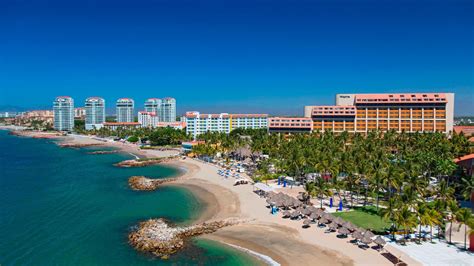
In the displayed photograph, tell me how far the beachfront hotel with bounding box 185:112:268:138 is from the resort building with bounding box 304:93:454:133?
45175mm

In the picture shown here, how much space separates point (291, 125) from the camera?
4754 inches

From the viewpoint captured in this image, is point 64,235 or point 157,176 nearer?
point 64,235

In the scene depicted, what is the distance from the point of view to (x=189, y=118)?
149750 mm

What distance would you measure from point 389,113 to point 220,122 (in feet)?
233

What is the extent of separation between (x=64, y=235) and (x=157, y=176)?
123 feet

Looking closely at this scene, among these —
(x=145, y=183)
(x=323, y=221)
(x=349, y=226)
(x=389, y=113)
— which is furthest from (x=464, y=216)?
(x=389, y=113)

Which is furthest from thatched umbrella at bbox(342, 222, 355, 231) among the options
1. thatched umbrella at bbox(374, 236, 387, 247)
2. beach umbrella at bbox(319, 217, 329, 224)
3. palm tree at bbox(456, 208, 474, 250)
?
palm tree at bbox(456, 208, 474, 250)

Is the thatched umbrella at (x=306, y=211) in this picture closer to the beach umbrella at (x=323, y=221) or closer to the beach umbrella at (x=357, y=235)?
the beach umbrella at (x=323, y=221)

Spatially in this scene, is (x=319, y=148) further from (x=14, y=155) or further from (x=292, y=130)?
(x=14, y=155)

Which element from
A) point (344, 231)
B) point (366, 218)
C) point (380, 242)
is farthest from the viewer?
point (366, 218)

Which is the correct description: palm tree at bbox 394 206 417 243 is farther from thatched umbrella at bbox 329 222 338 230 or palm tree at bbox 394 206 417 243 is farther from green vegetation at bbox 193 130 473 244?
thatched umbrella at bbox 329 222 338 230

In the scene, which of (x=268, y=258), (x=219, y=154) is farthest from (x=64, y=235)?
(x=219, y=154)

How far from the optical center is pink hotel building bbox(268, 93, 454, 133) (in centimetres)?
10938

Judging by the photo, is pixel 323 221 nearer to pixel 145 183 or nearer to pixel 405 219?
pixel 405 219
